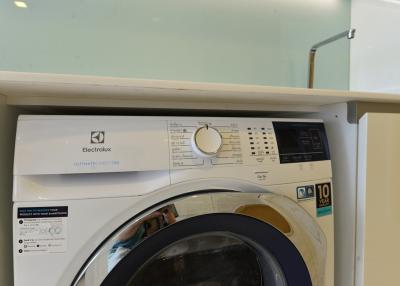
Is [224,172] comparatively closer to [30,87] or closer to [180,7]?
[30,87]

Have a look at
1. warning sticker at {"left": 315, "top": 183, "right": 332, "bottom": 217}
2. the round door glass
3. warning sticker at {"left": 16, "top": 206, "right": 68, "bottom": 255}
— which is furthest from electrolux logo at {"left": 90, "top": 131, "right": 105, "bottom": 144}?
warning sticker at {"left": 315, "top": 183, "right": 332, "bottom": 217}

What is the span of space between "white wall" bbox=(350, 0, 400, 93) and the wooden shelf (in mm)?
786

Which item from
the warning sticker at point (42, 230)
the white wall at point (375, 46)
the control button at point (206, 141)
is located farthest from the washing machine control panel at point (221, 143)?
the white wall at point (375, 46)

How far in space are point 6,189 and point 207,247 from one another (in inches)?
20.0

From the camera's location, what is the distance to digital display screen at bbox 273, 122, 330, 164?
0.71 meters

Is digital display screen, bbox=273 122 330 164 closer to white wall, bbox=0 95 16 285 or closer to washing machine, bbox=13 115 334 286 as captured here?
washing machine, bbox=13 115 334 286

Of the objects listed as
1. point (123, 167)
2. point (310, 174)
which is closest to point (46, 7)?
point (123, 167)

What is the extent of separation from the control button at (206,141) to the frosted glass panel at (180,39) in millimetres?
652

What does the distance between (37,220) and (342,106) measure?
2.84 feet

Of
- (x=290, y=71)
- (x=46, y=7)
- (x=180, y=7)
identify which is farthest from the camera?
(x=290, y=71)

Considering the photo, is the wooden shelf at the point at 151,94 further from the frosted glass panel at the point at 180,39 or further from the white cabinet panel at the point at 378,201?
the frosted glass panel at the point at 180,39

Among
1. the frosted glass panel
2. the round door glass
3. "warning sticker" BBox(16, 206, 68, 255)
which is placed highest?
the frosted glass panel

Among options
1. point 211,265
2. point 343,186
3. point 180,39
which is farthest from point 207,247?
point 180,39

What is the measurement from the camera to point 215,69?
1283 mm
